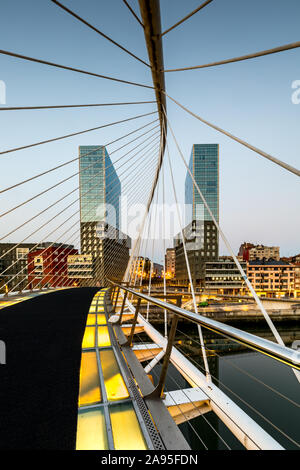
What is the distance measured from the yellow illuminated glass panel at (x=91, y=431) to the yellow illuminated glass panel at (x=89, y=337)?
1.28 m

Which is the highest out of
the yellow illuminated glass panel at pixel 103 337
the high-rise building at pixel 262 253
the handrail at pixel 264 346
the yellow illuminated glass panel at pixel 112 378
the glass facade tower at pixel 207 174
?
the glass facade tower at pixel 207 174

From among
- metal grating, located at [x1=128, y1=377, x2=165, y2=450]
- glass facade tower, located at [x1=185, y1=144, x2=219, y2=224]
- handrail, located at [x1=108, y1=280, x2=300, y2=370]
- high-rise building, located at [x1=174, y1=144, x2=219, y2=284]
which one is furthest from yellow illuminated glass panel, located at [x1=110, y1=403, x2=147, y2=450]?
glass facade tower, located at [x1=185, y1=144, x2=219, y2=224]

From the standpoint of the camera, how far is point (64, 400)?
1674 mm

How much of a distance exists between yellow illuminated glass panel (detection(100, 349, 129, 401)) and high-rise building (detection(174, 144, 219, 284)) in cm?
6056

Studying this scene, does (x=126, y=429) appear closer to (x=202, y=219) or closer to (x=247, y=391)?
(x=247, y=391)

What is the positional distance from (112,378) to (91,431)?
2.02ft

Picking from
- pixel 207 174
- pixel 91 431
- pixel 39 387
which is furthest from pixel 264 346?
pixel 207 174

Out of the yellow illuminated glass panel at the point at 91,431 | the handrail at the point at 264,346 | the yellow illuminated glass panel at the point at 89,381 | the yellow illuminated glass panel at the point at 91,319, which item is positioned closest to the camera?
the handrail at the point at 264,346

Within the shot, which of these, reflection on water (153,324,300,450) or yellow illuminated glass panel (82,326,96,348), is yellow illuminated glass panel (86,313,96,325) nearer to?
yellow illuminated glass panel (82,326,96,348)

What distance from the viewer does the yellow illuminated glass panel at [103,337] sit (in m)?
2.84

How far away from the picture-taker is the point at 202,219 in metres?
66.2

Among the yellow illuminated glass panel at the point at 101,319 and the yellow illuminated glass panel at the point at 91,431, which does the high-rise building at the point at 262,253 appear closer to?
the yellow illuminated glass panel at the point at 101,319

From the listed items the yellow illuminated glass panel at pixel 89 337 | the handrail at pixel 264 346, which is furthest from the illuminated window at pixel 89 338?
the handrail at pixel 264 346
